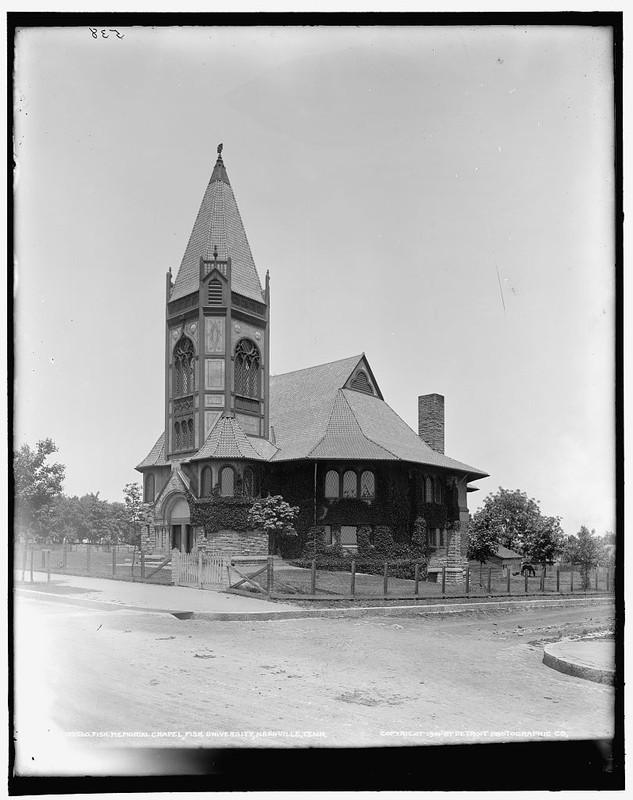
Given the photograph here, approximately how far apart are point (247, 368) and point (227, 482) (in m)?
4.87

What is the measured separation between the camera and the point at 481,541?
2478cm

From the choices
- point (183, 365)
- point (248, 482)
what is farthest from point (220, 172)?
point (248, 482)

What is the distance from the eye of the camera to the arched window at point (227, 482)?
29.6 metres

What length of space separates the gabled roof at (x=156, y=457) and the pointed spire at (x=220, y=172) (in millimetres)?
6526

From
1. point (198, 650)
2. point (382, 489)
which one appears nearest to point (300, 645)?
point (198, 650)

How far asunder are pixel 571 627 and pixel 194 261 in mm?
13515

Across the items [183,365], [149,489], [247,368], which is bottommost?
[149,489]

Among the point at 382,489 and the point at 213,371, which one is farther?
the point at 382,489

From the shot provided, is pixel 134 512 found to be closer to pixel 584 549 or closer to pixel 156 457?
pixel 156 457

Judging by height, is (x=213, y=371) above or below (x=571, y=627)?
above

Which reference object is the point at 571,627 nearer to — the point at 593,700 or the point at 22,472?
the point at 593,700

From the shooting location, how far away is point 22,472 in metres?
11.3

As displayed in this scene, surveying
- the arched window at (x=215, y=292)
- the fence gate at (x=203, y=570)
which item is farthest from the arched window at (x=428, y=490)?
the arched window at (x=215, y=292)

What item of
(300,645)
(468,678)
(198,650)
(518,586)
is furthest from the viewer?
(518,586)
